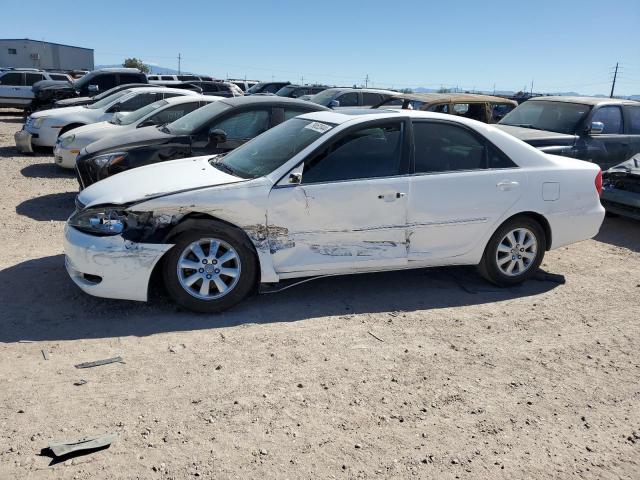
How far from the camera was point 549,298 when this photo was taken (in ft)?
17.7

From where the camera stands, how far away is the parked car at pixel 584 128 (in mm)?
8711

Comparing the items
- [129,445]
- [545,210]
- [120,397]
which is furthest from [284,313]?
[545,210]

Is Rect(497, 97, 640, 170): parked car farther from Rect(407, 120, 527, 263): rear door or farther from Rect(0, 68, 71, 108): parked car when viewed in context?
Rect(0, 68, 71, 108): parked car

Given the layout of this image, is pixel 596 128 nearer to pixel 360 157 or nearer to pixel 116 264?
pixel 360 157

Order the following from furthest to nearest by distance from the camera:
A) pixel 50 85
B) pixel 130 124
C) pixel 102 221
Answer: pixel 50 85 → pixel 130 124 → pixel 102 221

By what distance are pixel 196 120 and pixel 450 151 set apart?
398 centimetres

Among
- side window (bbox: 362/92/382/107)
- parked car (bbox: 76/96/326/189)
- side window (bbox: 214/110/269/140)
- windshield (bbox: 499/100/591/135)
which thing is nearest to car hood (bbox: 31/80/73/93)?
side window (bbox: 362/92/382/107)

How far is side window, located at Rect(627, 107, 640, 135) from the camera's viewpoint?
31.2ft

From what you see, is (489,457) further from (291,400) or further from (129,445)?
(129,445)

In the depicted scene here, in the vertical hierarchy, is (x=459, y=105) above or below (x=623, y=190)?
above

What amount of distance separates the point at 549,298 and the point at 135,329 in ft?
12.2

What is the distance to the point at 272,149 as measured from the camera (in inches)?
204

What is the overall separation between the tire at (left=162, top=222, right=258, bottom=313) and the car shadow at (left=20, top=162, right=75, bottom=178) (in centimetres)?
686

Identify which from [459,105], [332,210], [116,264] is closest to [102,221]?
[116,264]
